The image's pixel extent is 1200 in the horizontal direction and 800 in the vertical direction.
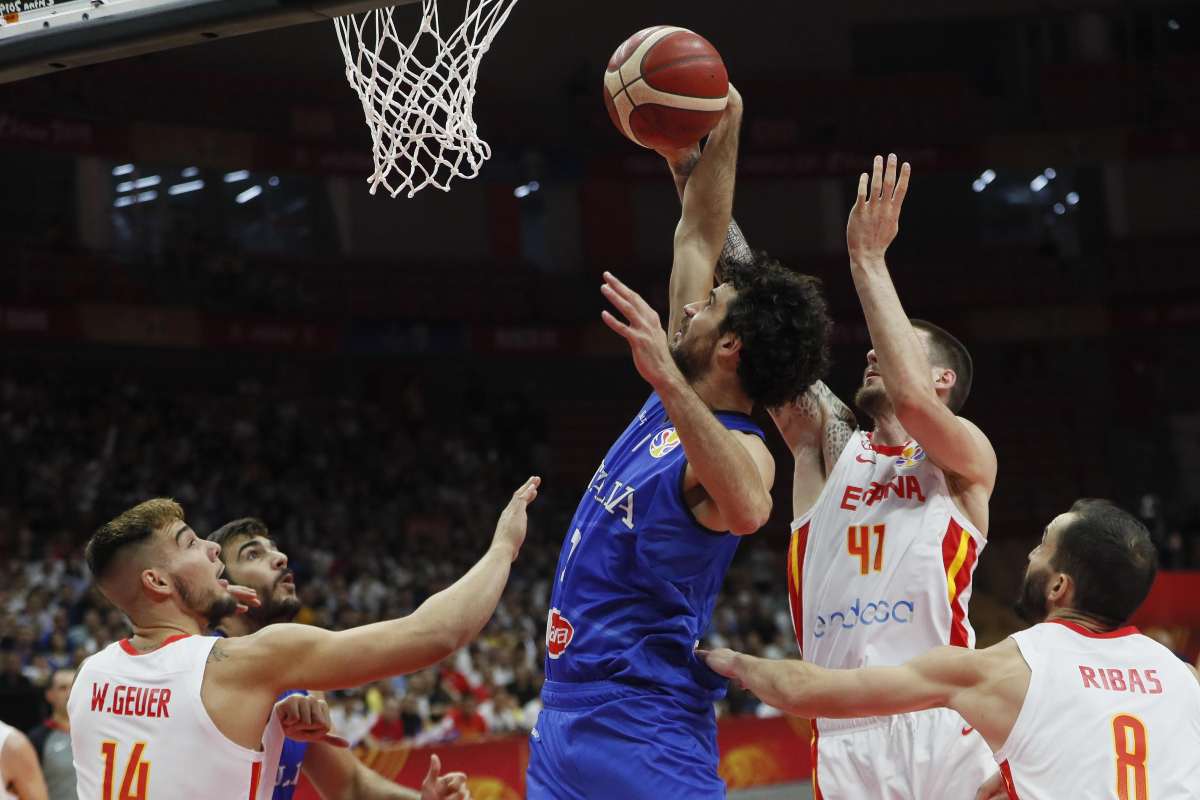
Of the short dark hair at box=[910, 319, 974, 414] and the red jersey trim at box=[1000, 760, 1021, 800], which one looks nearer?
the red jersey trim at box=[1000, 760, 1021, 800]

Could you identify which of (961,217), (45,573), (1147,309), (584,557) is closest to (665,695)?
(584,557)

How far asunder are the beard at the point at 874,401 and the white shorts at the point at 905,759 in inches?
36.6

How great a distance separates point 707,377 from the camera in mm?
3766

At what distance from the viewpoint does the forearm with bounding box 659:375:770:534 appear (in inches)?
130

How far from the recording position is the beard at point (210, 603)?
372 centimetres

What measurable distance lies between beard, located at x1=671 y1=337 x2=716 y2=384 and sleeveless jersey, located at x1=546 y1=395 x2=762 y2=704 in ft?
0.66

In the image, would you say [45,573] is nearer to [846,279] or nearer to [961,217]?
→ [846,279]

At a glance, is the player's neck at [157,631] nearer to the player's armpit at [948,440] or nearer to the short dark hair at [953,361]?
the player's armpit at [948,440]

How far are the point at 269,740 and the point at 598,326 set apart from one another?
57.8 feet

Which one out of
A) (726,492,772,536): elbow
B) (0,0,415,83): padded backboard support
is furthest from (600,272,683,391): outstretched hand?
(0,0,415,83): padded backboard support

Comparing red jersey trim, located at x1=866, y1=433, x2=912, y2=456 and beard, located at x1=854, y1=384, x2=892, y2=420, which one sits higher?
beard, located at x1=854, y1=384, x2=892, y2=420

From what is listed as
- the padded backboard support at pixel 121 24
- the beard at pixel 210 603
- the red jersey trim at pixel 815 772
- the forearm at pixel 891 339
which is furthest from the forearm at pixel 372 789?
the padded backboard support at pixel 121 24

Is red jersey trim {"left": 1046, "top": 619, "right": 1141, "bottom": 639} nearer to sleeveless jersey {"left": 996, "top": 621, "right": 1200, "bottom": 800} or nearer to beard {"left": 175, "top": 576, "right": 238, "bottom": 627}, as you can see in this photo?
sleeveless jersey {"left": 996, "top": 621, "right": 1200, "bottom": 800}

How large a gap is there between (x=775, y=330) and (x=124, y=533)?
1787mm
